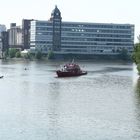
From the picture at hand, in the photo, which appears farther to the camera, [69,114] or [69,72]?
[69,72]

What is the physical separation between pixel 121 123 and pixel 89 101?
14.2 m

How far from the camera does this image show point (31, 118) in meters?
43.6

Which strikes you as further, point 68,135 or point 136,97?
point 136,97

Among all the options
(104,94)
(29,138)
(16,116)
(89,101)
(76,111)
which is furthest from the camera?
(104,94)

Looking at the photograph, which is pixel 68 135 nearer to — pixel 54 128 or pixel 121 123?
pixel 54 128

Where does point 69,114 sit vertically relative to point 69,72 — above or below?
above

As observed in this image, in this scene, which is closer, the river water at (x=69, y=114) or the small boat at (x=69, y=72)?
the river water at (x=69, y=114)

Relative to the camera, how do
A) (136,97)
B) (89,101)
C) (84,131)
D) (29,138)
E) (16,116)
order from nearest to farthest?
(29,138)
(84,131)
(16,116)
(89,101)
(136,97)

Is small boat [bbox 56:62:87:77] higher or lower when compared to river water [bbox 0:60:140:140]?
lower

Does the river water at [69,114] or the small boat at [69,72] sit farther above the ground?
the river water at [69,114]

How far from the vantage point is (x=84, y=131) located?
38375 millimetres

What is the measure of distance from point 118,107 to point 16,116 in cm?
1142

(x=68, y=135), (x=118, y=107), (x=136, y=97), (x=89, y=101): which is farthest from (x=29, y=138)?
(x=136, y=97)

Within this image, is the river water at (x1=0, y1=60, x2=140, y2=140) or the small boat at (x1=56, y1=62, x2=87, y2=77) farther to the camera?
the small boat at (x1=56, y1=62, x2=87, y2=77)
